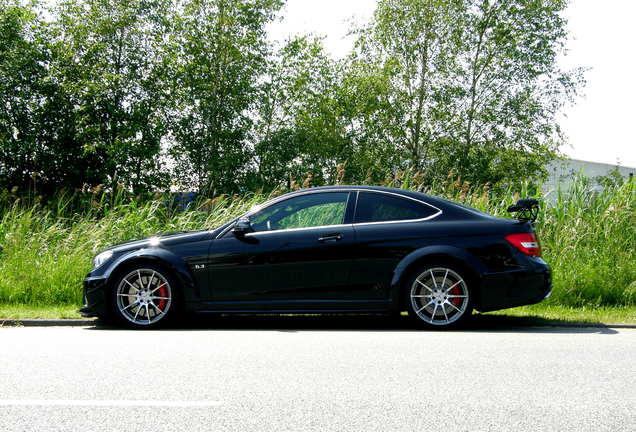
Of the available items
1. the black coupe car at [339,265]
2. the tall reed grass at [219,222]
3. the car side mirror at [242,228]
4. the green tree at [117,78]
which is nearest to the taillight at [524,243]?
the black coupe car at [339,265]

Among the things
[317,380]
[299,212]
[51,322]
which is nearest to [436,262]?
[299,212]

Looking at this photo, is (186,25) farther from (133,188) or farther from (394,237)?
(394,237)

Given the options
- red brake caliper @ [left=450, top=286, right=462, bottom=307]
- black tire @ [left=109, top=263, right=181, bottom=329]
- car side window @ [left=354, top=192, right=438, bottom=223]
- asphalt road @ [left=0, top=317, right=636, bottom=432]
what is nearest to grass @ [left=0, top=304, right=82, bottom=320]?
asphalt road @ [left=0, top=317, right=636, bottom=432]

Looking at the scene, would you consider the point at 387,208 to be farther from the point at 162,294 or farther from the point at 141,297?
the point at 141,297

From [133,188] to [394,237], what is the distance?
29.7 m

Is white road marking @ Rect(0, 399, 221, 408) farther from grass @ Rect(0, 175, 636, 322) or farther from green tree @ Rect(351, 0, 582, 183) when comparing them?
green tree @ Rect(351, 0, 582, 183)

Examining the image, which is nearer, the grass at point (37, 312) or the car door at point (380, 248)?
the car door at point (380, 248)

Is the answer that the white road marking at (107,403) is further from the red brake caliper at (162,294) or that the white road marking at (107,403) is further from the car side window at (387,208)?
the car side window at (387,208)

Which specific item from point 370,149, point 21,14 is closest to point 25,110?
point 21,14

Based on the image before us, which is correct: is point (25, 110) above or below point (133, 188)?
above

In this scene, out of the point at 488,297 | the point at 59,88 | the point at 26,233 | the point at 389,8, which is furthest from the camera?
the point at 389,8

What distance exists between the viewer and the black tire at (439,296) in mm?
8156

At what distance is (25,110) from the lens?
118 ft

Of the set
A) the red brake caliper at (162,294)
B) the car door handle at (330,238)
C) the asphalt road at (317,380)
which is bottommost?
the asphalt road at (317,380)
